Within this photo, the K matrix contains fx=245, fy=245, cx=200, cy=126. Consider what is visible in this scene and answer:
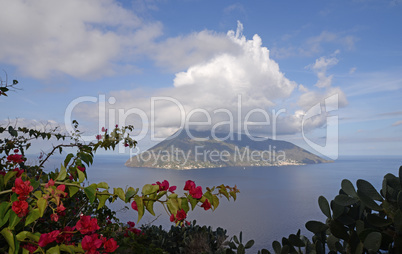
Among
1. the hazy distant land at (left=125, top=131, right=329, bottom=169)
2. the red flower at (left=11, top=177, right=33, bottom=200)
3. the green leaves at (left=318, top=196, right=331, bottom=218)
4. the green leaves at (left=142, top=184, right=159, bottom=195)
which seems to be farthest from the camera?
the hazy distant land at (left=125, top=131, right=329, bottom=169)

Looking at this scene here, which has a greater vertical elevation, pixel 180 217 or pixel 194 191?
pixel 194 191

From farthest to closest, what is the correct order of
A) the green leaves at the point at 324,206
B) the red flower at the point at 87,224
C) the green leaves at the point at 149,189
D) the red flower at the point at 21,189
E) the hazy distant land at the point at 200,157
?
the hazy distant land at the point at 200,157
the red flower at the point at 87,224
the green leaves at the point at 149,189
the red flower at the point at 21,189
the green leaves at the point at 324,206

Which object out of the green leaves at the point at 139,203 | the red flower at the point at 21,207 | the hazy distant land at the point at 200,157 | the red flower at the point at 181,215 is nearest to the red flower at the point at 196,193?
the red flower at the point at 181,215

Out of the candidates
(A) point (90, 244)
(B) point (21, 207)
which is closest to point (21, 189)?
(B) point (21, 207)

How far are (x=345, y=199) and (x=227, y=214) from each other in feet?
215

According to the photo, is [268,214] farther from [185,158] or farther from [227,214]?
[185,158]

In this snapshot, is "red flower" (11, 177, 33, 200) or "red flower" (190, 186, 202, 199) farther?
"red flower" (190, 186, 202, 199)

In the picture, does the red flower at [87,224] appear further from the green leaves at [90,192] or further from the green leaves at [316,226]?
the green leaves at [316,226]

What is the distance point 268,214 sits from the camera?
5962 cm

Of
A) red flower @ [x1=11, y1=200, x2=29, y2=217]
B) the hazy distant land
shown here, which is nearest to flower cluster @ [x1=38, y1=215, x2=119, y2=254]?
red flower @ [x1=11, y1=200, x2=29, y2=217]

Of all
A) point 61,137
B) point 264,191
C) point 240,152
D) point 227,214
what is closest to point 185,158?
point 240,152

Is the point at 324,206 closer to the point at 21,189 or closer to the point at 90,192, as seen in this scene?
the point at 90,192

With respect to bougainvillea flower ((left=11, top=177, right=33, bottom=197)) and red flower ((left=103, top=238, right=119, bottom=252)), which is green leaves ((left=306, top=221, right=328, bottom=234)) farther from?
bougainvillea flower ((left=11, top=177, right=33, bottom=197))

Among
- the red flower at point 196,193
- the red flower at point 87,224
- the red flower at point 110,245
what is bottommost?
→ the red flower at point 110,245
